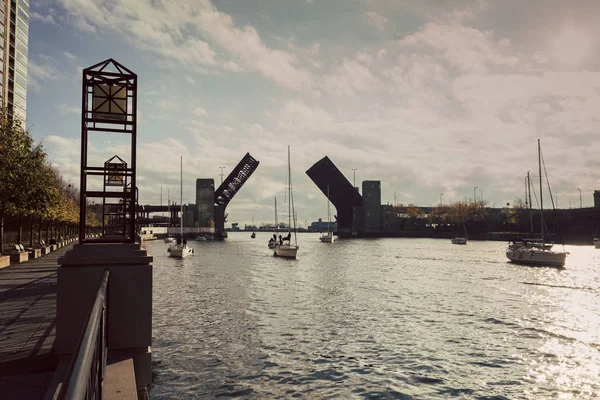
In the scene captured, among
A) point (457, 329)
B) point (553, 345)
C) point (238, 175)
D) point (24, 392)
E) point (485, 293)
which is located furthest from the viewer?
point (238, 175)

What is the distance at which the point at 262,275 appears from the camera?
3272 centimetres

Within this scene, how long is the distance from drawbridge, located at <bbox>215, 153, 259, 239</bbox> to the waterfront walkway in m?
74.3

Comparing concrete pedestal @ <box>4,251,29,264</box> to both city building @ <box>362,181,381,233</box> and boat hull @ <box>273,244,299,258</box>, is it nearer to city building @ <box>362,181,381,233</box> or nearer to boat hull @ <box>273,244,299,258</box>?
boat hull @ <box>273,244,299,258</box>

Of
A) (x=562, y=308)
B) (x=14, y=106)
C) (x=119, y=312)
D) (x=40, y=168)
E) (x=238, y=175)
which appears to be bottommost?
(x=562, y=308)

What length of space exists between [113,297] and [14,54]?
8056 cm

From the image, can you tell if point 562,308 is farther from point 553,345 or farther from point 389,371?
point 389,371

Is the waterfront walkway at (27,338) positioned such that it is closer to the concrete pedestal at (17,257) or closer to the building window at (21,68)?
the concrete pedestal at (17,257)

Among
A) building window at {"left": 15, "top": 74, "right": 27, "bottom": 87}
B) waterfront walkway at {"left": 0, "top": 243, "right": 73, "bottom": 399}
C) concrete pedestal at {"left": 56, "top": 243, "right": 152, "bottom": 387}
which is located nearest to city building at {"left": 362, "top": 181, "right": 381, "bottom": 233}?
building window at {"left": 15, "top": 74, "right": 27, "bottom": 87}

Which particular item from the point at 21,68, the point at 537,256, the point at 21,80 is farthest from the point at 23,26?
the point at 537,256

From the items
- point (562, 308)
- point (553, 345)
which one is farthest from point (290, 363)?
point (562, 308)

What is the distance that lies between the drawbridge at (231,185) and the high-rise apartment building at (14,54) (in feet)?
129

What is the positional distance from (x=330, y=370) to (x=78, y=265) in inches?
301

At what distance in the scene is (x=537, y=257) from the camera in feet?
140

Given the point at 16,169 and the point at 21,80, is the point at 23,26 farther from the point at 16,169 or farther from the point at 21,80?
the point at 16,169
